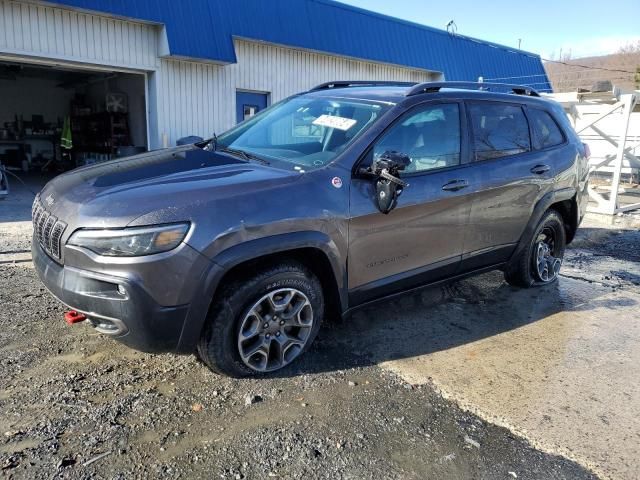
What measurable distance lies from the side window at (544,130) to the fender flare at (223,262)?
293 cm

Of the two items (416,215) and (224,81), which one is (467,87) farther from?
(224,81)

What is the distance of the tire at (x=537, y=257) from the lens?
506cm

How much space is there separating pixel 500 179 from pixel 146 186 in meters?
2.96

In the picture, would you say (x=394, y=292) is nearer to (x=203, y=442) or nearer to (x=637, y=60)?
(x=203, y=442)

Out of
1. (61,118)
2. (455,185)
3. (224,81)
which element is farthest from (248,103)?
(61,118)

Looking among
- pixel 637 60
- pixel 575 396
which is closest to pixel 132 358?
pixel 575 396

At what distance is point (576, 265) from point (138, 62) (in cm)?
863

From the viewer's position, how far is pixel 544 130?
5.00m

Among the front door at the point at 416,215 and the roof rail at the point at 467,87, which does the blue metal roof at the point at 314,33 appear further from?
the front door at the point at 416,215

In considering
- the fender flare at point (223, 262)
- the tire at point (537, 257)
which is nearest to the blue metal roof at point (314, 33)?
the tire at point (537, 257)

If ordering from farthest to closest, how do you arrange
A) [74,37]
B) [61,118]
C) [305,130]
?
[61,118] → [74,37] → [305,130]

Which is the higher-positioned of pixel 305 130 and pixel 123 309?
pixel 305 130

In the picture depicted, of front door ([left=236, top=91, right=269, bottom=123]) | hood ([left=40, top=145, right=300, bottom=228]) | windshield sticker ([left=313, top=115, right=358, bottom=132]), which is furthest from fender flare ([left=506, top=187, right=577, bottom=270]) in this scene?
front door ([left=236, top=91, right=269, bottom=123])

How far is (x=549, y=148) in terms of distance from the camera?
4965mm
